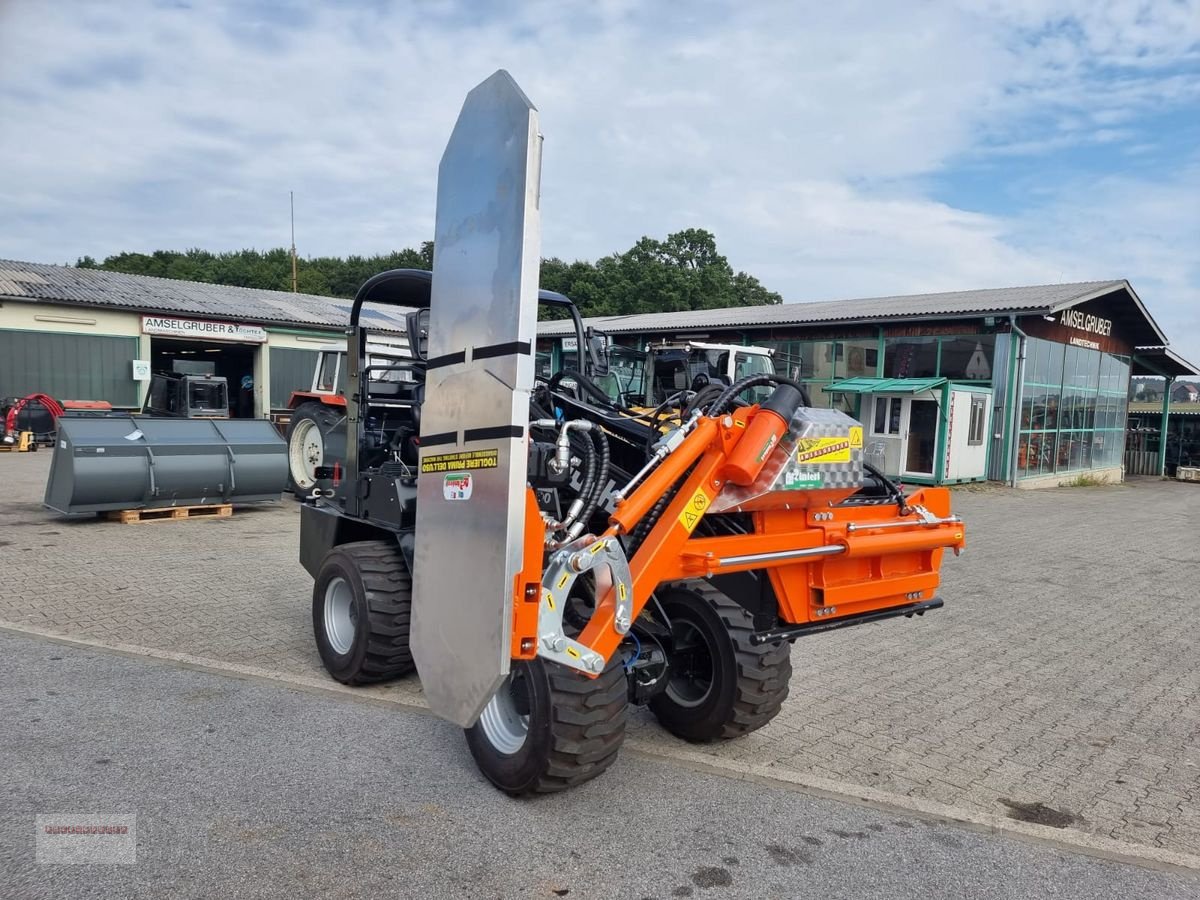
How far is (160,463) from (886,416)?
14.2 metres

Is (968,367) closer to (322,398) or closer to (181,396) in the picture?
(322,398)

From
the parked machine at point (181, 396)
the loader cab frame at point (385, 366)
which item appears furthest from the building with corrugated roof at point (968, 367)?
the loader cab frame at point (385, 366)

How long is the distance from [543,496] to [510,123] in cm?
152

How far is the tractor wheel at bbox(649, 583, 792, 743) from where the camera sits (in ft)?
13.7

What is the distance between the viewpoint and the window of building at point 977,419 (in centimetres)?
1823

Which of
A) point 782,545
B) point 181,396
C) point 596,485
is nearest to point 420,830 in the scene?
point 596,485

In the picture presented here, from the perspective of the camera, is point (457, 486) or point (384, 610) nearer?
point (457, 486)

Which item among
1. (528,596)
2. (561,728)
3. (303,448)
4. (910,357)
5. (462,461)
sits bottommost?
(561,728)

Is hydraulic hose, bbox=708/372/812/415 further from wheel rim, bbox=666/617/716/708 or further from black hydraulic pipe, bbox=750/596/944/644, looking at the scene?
wheel rim, bbox=666/617/716/708

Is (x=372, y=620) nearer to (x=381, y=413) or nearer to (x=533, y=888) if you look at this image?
(x=381, y=413)

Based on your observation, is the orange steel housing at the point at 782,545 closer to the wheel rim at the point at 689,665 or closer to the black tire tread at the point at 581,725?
the black tire tread at the point at 581,725

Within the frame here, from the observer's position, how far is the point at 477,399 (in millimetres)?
3303

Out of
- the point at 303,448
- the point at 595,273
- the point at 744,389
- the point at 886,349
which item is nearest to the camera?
the point at 744,389

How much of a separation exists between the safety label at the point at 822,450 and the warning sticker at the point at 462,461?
4.06 feet
